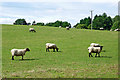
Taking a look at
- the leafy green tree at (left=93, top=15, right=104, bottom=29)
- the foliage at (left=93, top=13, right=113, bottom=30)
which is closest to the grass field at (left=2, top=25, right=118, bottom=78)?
the leafy green tree at (left=93, top=15, right=104, bottom=29)

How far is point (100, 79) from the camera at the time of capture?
11.9m

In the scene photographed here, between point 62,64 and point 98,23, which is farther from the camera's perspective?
point 98,23

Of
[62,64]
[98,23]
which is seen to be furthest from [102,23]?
[62,64]

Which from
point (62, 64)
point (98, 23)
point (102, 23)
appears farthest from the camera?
point (98, 23)

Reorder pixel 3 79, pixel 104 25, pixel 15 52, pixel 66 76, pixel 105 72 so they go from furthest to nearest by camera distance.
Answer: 1. pixel 104 25
2. pixel 15 52
3. pixel 105 72
4. pixel 66 76
5. pixel 3 79

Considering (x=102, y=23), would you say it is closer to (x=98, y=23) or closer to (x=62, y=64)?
(x=98, y=23)

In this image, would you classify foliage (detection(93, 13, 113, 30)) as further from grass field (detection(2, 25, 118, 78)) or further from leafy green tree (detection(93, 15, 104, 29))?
grass field (detection(2, 25, 118, 78))

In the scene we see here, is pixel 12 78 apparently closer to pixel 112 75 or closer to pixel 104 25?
pixel 112 75

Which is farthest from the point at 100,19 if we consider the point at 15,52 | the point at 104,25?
the point at 15,52

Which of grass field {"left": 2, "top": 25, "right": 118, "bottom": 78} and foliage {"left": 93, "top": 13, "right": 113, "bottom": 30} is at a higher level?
foliage {"left": 93, "top": 13, "right": 113, "bottom": 30}

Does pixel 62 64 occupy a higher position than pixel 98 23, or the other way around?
pixel 98 23

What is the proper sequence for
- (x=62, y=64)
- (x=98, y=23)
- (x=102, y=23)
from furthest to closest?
(x=98, y=23)
(x=102, y=23)
(x=62, y=64)

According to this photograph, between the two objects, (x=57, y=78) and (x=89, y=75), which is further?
(x=89, y=75)

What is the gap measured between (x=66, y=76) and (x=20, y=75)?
9.65 feet
